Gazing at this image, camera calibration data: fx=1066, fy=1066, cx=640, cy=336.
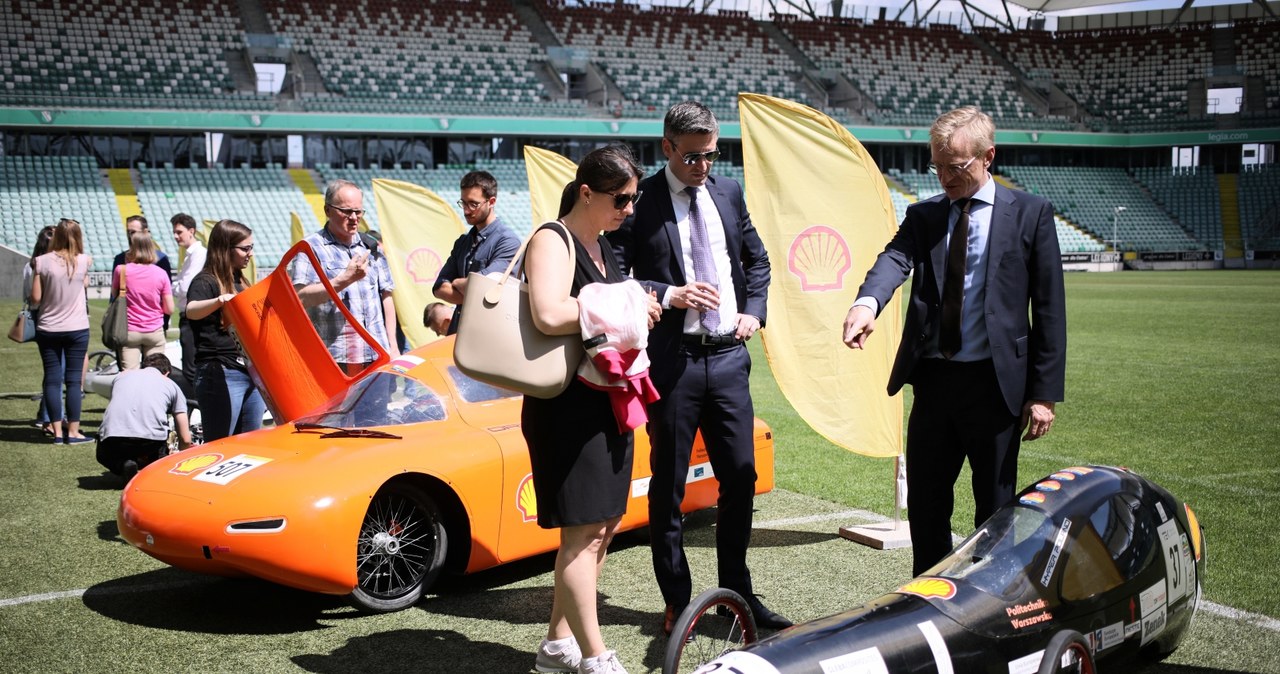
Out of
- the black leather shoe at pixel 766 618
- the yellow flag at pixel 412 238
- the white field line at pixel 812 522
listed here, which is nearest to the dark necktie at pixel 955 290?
the black leather shoe at pixel 766 618

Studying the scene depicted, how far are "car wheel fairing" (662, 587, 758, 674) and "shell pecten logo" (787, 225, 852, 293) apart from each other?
2.85m

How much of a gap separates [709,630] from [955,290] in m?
1.44

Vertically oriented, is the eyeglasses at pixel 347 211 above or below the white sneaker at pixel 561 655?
above

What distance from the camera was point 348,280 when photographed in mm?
5777

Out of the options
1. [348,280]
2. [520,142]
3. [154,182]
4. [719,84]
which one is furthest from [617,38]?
[348,280]

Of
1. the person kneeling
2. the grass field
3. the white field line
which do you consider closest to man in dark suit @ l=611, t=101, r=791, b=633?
the grass field

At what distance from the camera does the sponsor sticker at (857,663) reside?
8.87 feet

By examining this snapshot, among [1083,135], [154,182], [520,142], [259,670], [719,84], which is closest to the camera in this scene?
[259,670]

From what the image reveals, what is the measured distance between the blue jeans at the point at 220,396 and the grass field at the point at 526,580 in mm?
821

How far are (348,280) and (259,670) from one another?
2352mm

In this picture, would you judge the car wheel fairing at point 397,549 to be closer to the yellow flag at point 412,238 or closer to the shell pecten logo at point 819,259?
the shell pecten logo at point 819,259

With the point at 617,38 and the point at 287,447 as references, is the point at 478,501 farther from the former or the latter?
the point at 617,38

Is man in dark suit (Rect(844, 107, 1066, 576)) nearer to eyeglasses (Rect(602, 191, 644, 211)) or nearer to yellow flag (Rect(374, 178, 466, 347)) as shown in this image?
eyeglasses (Rect(602, 191, 644, 211))

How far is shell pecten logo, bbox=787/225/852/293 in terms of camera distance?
6.13m
